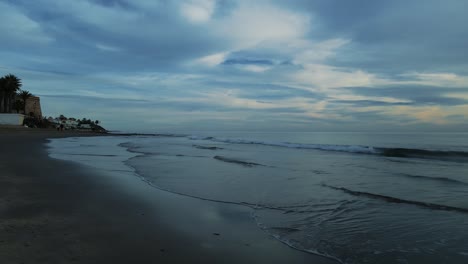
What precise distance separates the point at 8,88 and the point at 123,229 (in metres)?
75.3

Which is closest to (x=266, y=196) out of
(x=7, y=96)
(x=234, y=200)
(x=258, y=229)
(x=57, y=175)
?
(x=234, y=200)

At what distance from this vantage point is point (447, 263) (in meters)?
4.16

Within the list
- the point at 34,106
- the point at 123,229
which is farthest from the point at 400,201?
the point at 34,106

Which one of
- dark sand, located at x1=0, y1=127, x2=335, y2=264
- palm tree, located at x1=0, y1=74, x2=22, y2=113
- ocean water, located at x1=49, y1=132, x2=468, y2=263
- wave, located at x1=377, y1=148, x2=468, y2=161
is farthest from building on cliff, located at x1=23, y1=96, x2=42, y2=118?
dark sand, located at x1=0, y1=127, x2=335, y2=264

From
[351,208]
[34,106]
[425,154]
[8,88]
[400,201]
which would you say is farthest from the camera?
[34,106]

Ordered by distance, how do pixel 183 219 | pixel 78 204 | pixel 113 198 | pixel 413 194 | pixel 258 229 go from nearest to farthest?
pixel 258 229 → pixel 183 219 → pixel 78 204 → pixel 113 198 → pixel 413 194

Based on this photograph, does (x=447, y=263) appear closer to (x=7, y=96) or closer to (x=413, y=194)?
(x=413, y=194)

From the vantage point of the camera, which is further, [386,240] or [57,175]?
[57,175]

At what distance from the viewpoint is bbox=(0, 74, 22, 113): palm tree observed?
6538 cm

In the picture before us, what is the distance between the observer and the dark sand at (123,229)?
13.0 feet

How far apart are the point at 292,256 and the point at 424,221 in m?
3.35

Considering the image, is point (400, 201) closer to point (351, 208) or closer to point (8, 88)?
point (351, 208)

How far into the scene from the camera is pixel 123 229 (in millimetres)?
5012

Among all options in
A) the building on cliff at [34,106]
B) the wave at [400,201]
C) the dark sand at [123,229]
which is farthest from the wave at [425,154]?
the building on cliff at [34,106]
